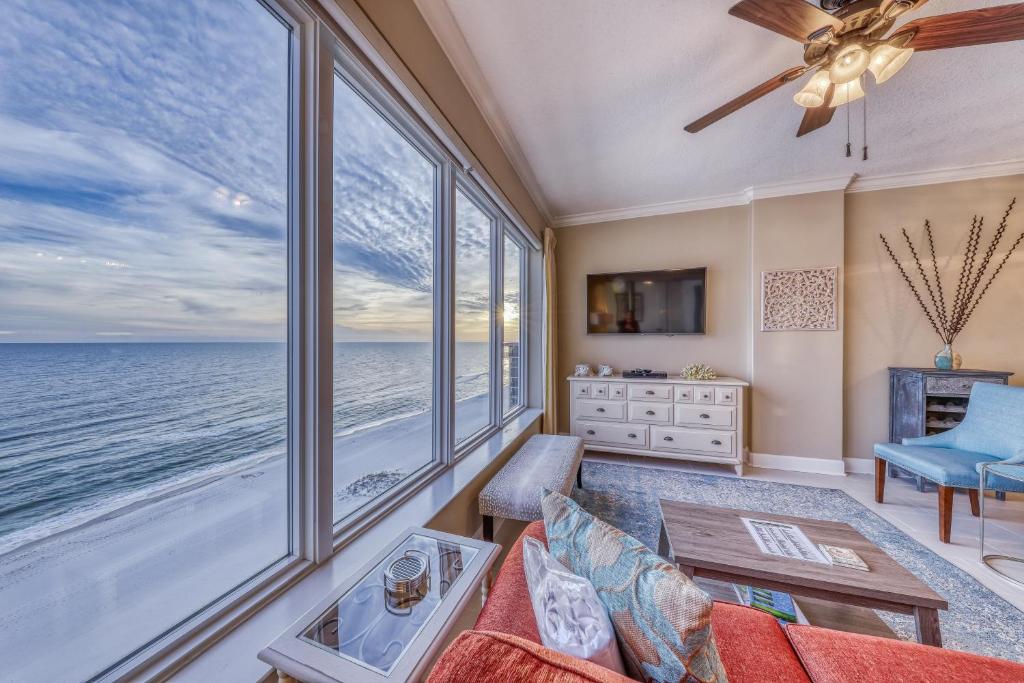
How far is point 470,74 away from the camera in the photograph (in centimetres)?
188

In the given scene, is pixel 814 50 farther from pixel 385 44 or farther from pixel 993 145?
pixel 993 145

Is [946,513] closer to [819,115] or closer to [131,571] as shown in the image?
[819,115]

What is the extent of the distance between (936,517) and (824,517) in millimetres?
710

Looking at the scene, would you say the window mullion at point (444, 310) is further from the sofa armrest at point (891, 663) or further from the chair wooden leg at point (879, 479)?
the chair wooden leg at point (879, 479)

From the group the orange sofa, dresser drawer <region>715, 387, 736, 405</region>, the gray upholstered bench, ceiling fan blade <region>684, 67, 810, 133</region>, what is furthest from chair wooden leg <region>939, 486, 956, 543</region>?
ceiling fan blade <region>684, 67, 810, 133</region>

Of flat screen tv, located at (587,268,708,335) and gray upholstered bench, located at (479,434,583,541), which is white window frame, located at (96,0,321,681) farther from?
flat screen tv, located at (587,268,708,335)

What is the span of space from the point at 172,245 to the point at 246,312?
0.23 meters

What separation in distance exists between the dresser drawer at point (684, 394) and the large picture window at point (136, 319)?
3214 millimetres

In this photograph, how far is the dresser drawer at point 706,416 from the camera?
10.5 feet

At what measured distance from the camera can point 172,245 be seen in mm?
807

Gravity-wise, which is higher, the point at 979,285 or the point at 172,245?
the point at 979,285

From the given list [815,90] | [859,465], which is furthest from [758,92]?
[859,465]

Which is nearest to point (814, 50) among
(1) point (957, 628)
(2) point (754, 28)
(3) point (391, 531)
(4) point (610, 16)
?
(2) point (754, 28)

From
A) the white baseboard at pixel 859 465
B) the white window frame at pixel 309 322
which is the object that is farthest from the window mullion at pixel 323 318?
the white baseboard at pixel 859 465
